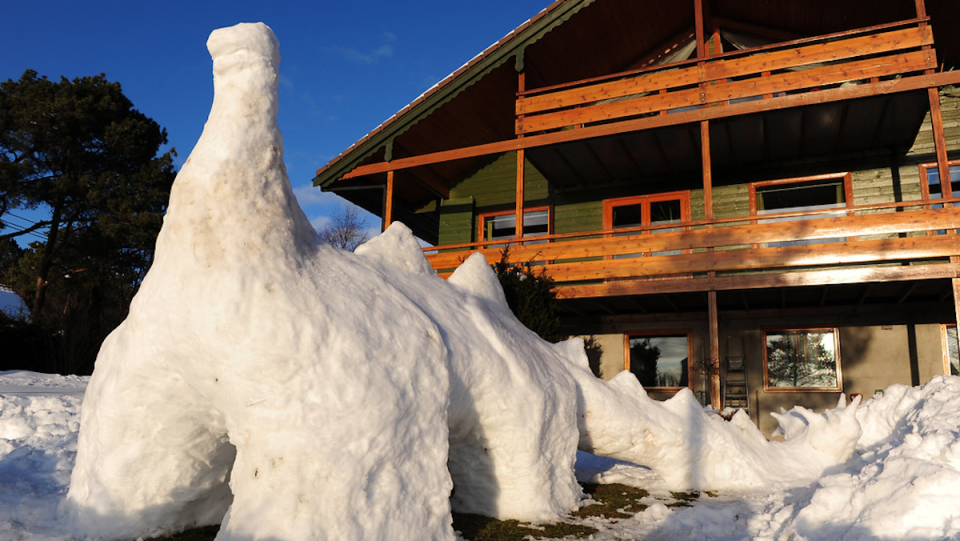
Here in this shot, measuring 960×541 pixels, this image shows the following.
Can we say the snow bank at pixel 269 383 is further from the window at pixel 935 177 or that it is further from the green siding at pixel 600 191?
the window at pixel 935 177

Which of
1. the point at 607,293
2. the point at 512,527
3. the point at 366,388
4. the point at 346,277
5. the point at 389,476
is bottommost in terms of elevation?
the point at 512,527

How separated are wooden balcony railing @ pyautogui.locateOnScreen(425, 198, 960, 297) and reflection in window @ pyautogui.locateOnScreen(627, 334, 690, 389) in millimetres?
2112

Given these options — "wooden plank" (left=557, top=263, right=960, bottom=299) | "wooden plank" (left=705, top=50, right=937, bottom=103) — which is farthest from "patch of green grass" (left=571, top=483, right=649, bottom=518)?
"wooden plank" (left=705, top=50, right=937, bottom=103)

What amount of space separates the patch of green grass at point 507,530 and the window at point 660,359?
415 inches

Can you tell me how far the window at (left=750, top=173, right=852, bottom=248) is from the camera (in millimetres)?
13523

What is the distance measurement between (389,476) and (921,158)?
45.9ft

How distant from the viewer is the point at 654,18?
14445 mm

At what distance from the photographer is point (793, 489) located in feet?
17.7

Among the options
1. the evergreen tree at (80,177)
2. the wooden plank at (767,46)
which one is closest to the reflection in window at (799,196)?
the wooden plank at (767,46)

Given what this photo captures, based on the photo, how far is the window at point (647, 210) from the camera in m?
14.6

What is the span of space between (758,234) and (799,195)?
3539 mm

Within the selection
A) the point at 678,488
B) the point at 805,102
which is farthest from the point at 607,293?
the point at 678,488

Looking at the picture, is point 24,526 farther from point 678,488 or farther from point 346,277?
point 678,488

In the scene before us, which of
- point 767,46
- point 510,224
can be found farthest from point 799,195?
point 510,224
